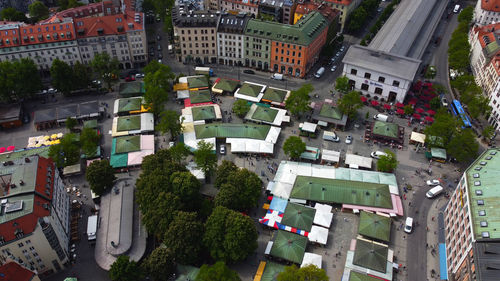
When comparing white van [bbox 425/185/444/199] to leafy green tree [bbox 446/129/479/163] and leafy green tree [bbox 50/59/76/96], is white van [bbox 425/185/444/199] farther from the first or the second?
leafy green tree [bbox 50/59/76/96]

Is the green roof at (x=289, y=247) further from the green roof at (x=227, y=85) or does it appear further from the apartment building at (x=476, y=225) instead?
the green roof at (x=227, y=85)

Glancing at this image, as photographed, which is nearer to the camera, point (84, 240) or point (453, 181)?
point (84, 240)

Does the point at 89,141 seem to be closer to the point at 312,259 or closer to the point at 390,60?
the point at 312,259

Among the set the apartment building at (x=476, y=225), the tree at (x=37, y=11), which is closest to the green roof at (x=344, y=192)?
the apartment building at (x=476, y=225)

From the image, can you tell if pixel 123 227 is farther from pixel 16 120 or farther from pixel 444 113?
pixel 444 113

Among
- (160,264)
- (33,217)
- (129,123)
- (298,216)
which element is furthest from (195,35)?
(160,264)

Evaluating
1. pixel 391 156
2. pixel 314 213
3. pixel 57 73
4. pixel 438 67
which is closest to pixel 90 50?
pixel 57 73

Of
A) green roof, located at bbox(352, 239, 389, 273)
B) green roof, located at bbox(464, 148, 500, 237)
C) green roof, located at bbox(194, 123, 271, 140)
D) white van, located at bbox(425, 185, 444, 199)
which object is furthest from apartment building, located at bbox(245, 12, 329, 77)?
green roof, located at bbox(352, 239, 389, 273)
